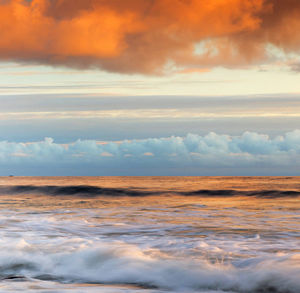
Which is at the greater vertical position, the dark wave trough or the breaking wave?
the breaking wave

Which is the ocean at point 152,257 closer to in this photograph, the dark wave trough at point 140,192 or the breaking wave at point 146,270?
the breaking wave at point 146,270

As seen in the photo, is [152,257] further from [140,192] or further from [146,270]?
[140,192]

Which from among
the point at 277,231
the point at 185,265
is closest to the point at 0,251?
the point at 185,265

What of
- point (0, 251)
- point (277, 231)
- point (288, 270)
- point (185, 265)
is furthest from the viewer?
point (277, 231)

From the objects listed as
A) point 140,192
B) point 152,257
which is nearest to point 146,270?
point 152,257

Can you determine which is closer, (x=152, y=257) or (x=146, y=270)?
(x=146, y=270)

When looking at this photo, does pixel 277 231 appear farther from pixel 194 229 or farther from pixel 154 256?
pixel 154 256

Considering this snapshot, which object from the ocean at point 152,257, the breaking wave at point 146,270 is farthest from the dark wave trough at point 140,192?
the breaking wave at point 146,270

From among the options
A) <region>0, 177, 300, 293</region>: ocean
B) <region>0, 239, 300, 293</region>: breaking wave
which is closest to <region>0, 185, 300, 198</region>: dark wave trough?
<region>0, 177, 300, 293</region>: ocean

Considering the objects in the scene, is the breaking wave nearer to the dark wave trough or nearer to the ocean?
the ocean

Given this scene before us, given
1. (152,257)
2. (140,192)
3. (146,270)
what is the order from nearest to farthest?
(146,270) < (152,257) < (140,192)

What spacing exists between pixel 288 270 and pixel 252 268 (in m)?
0.57

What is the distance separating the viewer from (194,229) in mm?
10727

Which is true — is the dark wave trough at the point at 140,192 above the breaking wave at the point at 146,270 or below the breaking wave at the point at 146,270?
below
